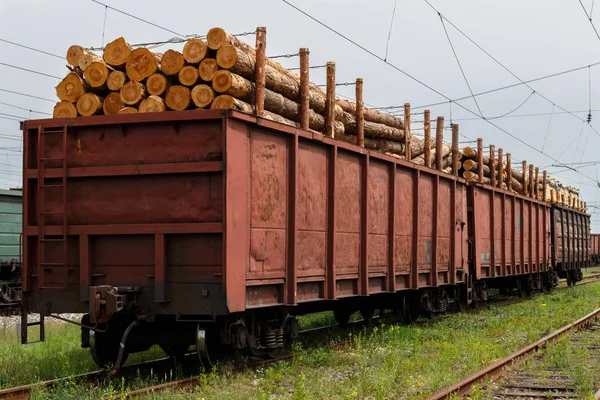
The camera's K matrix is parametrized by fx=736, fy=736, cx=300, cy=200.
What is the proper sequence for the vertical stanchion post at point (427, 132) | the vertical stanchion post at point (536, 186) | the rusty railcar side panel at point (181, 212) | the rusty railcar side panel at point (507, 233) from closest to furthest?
the rusty railcar side panel at point (181, 212) < the vertical stanchion post at point (427, 132) < the rusty railcar side panel at point (507, 233) < the vertical stanchion post at point (536, 186)

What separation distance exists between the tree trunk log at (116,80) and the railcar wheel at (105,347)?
2.90 meters

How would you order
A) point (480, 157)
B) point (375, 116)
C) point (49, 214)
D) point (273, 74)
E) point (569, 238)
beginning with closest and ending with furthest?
point (49, 214) → point (273, 74) → point (375, 116) → point (480, 157) → point (569, 238)

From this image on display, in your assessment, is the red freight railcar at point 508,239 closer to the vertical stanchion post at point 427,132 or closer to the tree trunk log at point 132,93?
the vertical stanchion post at point 427,132

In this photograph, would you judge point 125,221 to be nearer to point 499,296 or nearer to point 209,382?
point 209,382

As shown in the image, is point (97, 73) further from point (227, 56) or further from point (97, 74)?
point (227, 56)

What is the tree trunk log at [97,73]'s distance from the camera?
8906 millimetres

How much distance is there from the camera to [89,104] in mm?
8977

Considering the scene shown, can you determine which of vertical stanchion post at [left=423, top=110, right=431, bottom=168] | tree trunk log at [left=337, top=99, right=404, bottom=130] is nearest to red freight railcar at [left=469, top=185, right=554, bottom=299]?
vertical stanchion post at [left=423, top=110, right=431, bottom=168]

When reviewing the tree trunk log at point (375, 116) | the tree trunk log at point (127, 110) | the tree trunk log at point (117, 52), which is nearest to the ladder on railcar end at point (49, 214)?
the tree trunk log at point (127, 110)

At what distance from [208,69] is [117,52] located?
1.17 metres

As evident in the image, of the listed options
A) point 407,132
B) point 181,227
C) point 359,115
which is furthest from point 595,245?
point 181,227

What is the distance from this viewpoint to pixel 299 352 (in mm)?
9938

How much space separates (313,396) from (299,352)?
101 inches

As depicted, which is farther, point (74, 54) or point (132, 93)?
point (74, 54)
